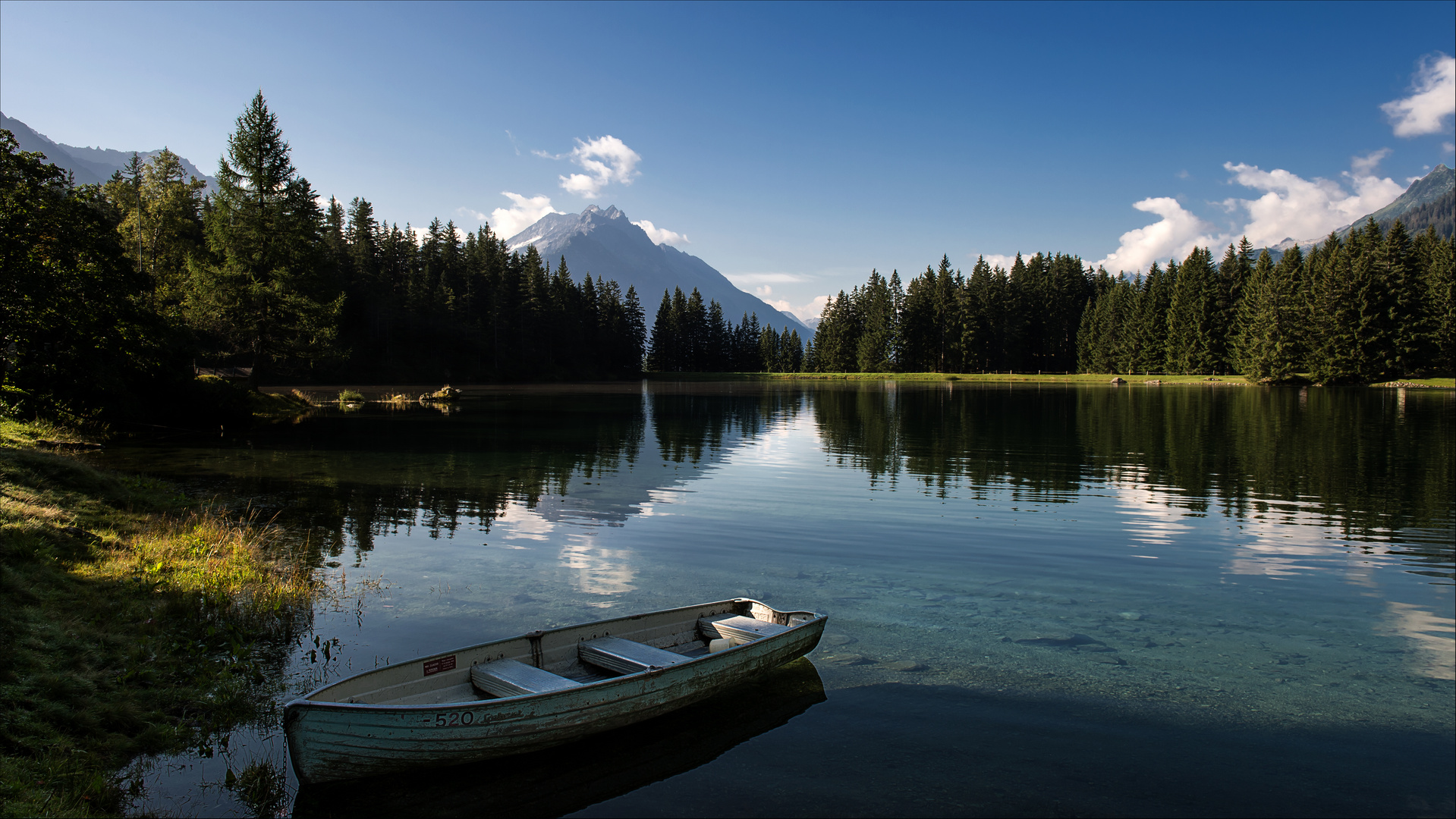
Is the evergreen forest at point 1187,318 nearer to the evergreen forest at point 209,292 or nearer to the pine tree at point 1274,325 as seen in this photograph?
the pine tree at point 1274,325

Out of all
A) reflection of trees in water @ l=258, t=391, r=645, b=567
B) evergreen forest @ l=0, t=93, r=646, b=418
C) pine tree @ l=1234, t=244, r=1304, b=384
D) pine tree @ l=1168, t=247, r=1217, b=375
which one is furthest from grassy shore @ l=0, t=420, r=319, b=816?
pine tree @ l=1168, t=247, r=1217, b=375

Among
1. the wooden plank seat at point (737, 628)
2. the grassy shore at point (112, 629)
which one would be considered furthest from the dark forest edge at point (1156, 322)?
the grassy shore at point (112, 629)

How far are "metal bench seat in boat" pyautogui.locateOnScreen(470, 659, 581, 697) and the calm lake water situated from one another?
793 mm

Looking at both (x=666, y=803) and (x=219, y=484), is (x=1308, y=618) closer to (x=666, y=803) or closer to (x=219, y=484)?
(x=666, y=803)

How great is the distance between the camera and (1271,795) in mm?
7605

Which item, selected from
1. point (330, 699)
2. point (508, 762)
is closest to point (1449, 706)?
point (508, 762)

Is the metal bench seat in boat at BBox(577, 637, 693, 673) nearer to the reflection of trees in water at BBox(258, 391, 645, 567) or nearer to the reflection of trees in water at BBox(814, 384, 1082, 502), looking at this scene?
the reflection of trees in water at BBox(258, 391, 645, 567)

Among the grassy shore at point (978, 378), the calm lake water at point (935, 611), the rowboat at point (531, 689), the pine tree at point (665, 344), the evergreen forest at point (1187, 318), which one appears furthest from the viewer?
the pine tree at point (665, 344)

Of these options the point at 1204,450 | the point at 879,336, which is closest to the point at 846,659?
the point at 1204,450

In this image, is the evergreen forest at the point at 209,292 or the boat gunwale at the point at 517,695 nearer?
the boat gunwale at the point at 517,695

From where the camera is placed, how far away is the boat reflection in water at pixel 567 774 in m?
7.30

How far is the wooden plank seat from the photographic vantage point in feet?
33.9

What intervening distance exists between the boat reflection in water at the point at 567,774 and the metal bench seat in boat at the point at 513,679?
73 centimetres

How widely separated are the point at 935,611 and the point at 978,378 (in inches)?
5037
